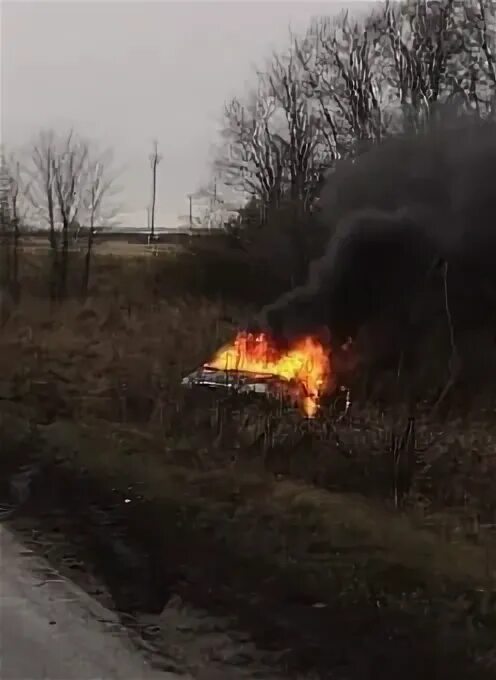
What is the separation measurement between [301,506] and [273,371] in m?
4.60

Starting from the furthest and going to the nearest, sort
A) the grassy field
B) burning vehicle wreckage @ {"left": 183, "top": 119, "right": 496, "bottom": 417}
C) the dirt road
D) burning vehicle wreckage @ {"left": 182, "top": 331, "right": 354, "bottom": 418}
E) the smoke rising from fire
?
the smoke rising from fire
burning vehicle wreckage @ {"left": 183, "top": 119, "right": 496, "bottom": 417}
burning vehicle wreckage @ {"left": 182, "top": 331, "right": 354, "bottom": 418}
the grassy field
the dirt road

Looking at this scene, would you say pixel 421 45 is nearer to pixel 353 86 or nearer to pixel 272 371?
pixel 353 86

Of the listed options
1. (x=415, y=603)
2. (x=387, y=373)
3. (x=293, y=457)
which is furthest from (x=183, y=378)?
(x=415, y=603)

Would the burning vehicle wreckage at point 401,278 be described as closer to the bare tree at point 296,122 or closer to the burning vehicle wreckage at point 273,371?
the burning vehicle wreckage at point 273,371

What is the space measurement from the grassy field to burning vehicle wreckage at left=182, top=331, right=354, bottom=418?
0.36 meters

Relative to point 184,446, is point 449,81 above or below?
above

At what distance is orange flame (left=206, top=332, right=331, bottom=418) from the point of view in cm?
1398

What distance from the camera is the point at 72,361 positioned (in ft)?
67.9

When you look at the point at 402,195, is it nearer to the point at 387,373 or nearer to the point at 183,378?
the point at 387,373

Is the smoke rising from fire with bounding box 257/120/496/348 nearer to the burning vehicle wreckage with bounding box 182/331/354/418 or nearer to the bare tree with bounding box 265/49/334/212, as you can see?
the burning vehicle wreckage with bounding box 182/331/354/418

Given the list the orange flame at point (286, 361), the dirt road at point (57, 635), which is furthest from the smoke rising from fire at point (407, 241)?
the dirt road at point (57, 635)

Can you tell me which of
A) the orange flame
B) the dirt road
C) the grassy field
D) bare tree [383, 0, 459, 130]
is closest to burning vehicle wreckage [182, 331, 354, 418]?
the orange flame

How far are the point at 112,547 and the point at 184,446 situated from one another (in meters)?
2.99

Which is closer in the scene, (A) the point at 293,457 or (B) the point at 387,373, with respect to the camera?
(A) the point at 293,457
